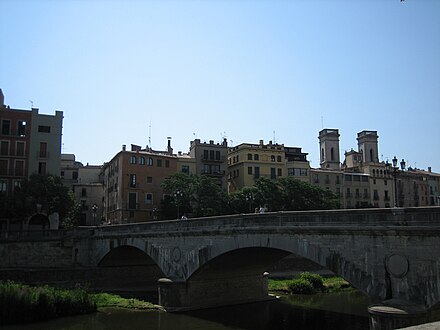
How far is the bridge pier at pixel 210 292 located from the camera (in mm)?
32812

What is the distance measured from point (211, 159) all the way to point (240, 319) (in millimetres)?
50760

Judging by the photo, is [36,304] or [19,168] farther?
[19,168]

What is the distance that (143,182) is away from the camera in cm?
7162

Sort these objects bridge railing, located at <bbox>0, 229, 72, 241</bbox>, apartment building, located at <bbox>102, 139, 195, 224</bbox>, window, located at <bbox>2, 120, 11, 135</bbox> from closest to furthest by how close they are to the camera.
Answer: bridge railing, located at <bbox>0, 229, 72, 241</bbox> < window, located at <bbox>2, 120, 11, 135</bbox> < apartment building, located at <bbox>102, 139, 195, 224</bbox>

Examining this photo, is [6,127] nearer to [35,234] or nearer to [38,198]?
[38,198]

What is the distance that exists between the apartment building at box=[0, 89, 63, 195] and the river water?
34.3 m

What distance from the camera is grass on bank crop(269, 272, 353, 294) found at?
4069cm

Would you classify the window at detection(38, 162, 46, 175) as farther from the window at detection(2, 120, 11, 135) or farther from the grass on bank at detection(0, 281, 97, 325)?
the grass on bank at detection(0, 281, 97, 325)

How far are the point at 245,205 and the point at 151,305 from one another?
109 feet

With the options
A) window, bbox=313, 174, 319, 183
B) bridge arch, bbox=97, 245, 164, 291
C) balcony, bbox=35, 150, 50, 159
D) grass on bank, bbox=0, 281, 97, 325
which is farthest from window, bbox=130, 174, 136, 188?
grass on bank, bbox=0, 281, 97, 325

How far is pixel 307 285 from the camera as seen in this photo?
133ft

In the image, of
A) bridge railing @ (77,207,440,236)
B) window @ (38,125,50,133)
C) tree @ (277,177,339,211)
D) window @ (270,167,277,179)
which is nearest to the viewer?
bridge railing @ (77,207,440,236)

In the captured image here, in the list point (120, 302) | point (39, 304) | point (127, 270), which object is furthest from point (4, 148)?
point (39, 304)

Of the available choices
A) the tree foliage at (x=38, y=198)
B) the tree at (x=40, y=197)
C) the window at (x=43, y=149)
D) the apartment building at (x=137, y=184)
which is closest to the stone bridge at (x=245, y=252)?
the tree foliage at (x=38, y=198)
